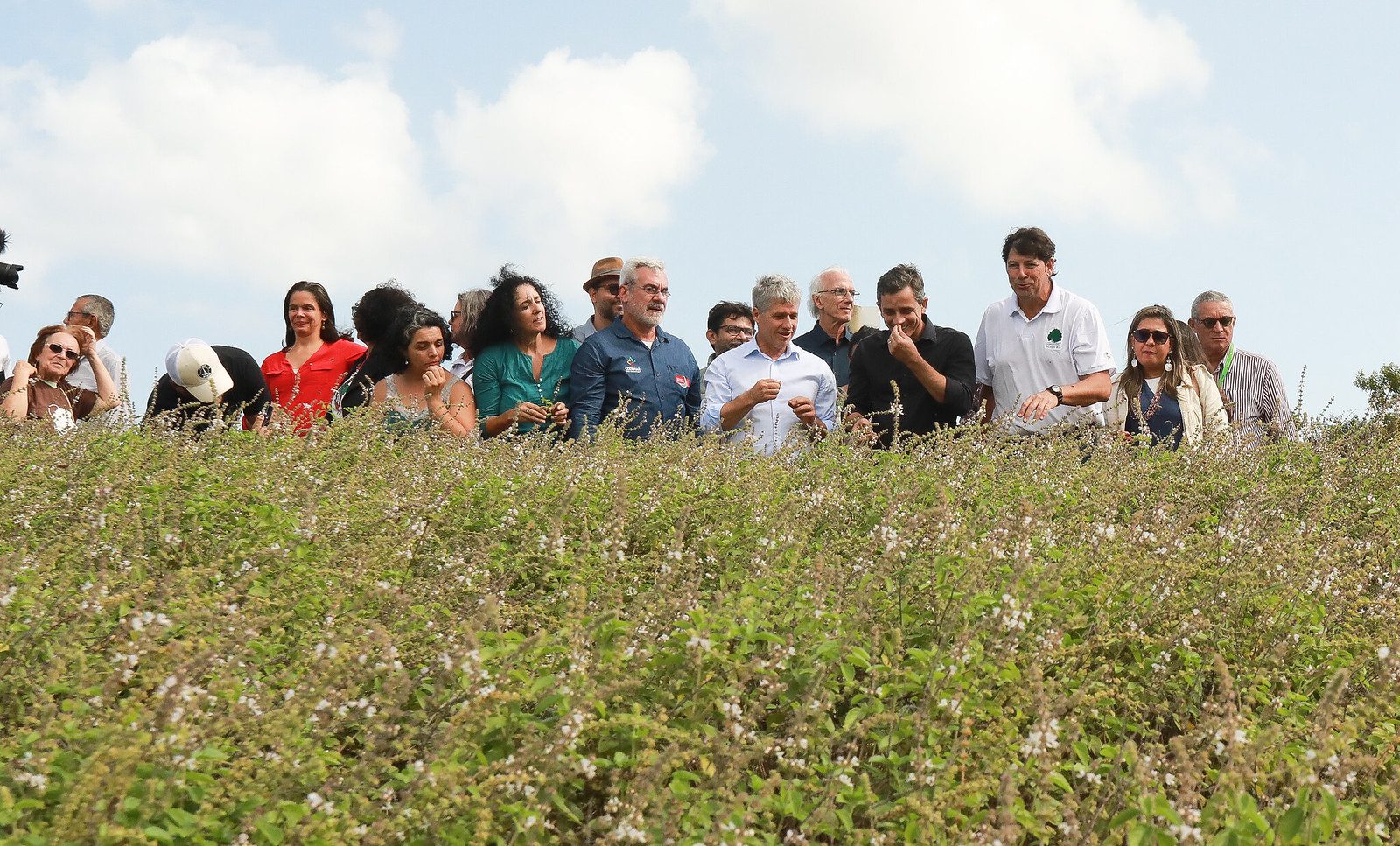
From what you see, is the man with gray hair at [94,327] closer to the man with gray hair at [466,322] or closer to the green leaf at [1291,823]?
the man with gray hair at [466,322]

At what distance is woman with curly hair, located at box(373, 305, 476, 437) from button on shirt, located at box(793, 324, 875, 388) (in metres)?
3.01

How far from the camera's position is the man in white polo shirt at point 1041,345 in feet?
29.3

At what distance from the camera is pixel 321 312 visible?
9.99 m

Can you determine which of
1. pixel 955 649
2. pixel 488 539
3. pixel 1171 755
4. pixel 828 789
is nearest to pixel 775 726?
pixel 955 649

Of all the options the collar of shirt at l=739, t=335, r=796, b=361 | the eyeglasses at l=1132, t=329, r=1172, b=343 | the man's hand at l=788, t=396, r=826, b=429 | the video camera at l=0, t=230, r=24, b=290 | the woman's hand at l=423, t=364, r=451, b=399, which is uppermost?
the video camera at l=0, t=230, r=24, b=290

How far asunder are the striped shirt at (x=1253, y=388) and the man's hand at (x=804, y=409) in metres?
3.67

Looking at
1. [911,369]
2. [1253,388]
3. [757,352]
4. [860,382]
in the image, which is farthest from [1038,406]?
[1253,388]

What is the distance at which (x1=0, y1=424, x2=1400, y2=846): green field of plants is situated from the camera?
3.29 metres

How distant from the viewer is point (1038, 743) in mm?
3494

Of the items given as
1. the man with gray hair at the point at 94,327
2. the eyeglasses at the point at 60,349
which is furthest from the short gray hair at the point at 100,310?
the eyeglasses at the point at 60,349

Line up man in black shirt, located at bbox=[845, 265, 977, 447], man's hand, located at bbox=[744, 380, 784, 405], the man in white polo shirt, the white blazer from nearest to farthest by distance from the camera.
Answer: man's hand, located at bbox=[744, 380, 784, 405]
the man in white polo shirt
the white blazer
man in black shirt, located at bbox=[845, 265, 977, 447]

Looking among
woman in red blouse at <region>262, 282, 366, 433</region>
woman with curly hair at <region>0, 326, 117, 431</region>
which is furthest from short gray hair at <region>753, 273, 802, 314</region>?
woman with curly hair at <region>0, 326, 117, 431</region>

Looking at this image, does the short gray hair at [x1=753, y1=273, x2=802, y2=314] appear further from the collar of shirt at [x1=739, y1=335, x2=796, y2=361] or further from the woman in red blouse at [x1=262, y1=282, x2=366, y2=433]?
the woman in red blouse at [x1=262, y1=282, x2=366, y2=433]

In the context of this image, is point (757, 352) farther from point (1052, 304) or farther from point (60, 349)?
point (60, 349)
